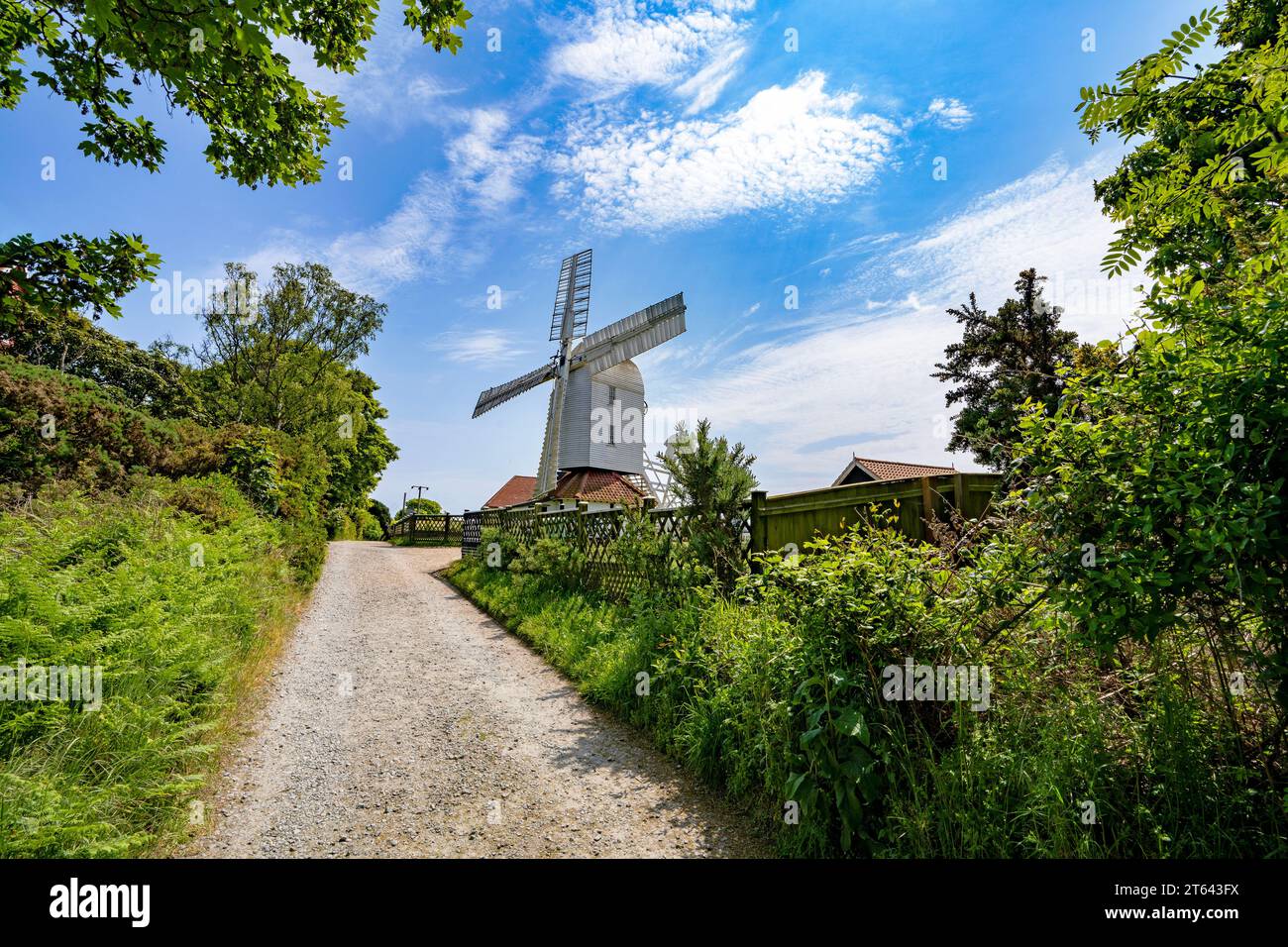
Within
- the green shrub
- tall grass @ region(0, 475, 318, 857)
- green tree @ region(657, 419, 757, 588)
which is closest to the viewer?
tall grass @ region(0, 475, 318, 857)

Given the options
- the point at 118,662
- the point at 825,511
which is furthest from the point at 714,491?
the point at 118,662

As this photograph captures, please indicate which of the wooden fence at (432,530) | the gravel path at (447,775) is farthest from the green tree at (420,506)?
the gravel path at (447,775)

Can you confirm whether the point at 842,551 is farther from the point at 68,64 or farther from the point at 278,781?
the point at 68,64

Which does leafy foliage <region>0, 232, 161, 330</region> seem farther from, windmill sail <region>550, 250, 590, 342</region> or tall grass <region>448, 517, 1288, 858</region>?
windmill sail <region>550, 250, 590, 342</region>

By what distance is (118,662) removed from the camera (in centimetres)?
357

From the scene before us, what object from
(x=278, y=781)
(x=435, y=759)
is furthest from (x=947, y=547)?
(x=278, y=781)

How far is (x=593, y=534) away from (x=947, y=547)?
6.52 m

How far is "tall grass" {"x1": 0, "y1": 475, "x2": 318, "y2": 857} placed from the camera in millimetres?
2732

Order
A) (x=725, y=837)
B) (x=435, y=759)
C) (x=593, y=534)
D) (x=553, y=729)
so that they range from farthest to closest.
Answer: (x=593, y=534) < (x=553, y=729) < (x=435, y=759) < (x=725, y=837)

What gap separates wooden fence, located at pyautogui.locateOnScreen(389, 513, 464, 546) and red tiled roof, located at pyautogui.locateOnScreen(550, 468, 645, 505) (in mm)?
8970

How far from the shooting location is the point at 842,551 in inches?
144

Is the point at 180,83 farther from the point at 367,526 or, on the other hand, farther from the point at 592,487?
the point at 367,526
